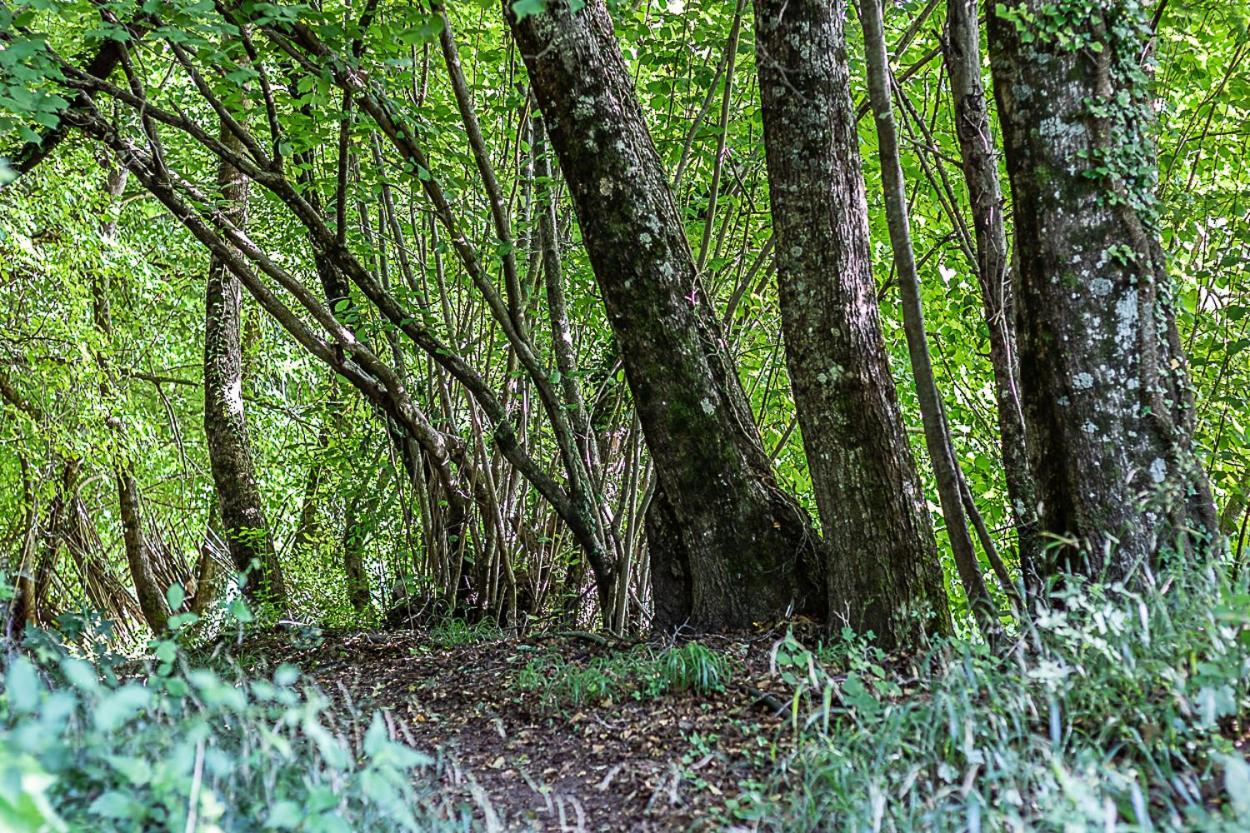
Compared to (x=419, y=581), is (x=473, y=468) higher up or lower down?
higher up

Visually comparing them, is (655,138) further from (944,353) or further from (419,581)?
(419,581)

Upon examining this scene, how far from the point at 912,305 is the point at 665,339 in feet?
Answer: 3.23

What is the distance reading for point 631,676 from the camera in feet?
11.7

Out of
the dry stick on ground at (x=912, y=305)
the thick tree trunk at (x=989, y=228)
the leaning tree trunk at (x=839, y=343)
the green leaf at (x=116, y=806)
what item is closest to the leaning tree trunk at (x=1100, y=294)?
the dry stick on ground at (x=912, y=305)

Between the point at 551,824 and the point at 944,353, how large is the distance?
15.5ft

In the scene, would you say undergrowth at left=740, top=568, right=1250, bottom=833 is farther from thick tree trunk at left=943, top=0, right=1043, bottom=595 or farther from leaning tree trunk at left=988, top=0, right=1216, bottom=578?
thick tree trunk at left=943, top=0, right=1043, bottom=595

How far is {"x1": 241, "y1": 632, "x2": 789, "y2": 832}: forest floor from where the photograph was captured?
2521mm

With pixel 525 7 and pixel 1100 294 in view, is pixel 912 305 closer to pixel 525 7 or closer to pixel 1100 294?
pixel 1100 294

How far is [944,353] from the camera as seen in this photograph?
21.0ft

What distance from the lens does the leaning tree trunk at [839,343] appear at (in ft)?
11.5

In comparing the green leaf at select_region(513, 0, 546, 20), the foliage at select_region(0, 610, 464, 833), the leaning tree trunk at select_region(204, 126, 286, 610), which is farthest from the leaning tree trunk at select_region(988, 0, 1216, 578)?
the leaning tree trunk at select_region(204, 126, 286, 610)

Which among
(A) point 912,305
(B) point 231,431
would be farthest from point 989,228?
(B) point 231,431

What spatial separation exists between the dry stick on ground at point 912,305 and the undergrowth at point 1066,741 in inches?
31.4

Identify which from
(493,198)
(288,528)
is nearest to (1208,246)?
(493,198)
